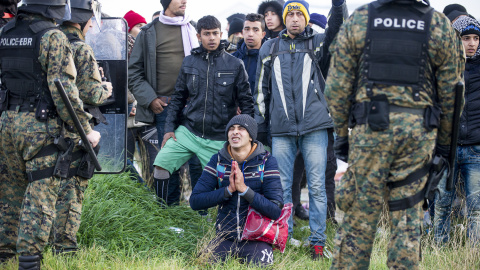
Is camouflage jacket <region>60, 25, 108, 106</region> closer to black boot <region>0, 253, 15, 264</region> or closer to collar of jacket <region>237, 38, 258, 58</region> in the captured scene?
black boot <region>0, 253, 15, 264</region>

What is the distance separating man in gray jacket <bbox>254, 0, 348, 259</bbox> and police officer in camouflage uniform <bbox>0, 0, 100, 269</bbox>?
203cm

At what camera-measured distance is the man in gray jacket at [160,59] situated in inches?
242

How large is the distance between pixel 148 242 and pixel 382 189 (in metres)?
2.37

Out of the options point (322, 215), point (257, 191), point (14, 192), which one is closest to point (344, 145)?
point (257, 191)

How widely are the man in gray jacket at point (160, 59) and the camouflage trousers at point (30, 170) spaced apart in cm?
207

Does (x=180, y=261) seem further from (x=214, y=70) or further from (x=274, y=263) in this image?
(x=214, y=70)

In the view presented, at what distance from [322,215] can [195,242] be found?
46.9 inches

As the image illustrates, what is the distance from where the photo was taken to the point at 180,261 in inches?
178

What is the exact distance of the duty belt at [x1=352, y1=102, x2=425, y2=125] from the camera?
132 inches

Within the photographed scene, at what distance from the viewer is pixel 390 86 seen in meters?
3.38

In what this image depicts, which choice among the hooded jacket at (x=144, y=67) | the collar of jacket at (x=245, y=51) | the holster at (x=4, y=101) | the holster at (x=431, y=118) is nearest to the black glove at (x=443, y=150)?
the holster at (x=431, y=118)

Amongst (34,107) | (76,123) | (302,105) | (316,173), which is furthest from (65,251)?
(302,105)

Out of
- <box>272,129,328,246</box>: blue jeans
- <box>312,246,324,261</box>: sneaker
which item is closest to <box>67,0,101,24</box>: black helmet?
<box>272,129,328,246</box>: blue jeans

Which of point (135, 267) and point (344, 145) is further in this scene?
point (135, 267)
